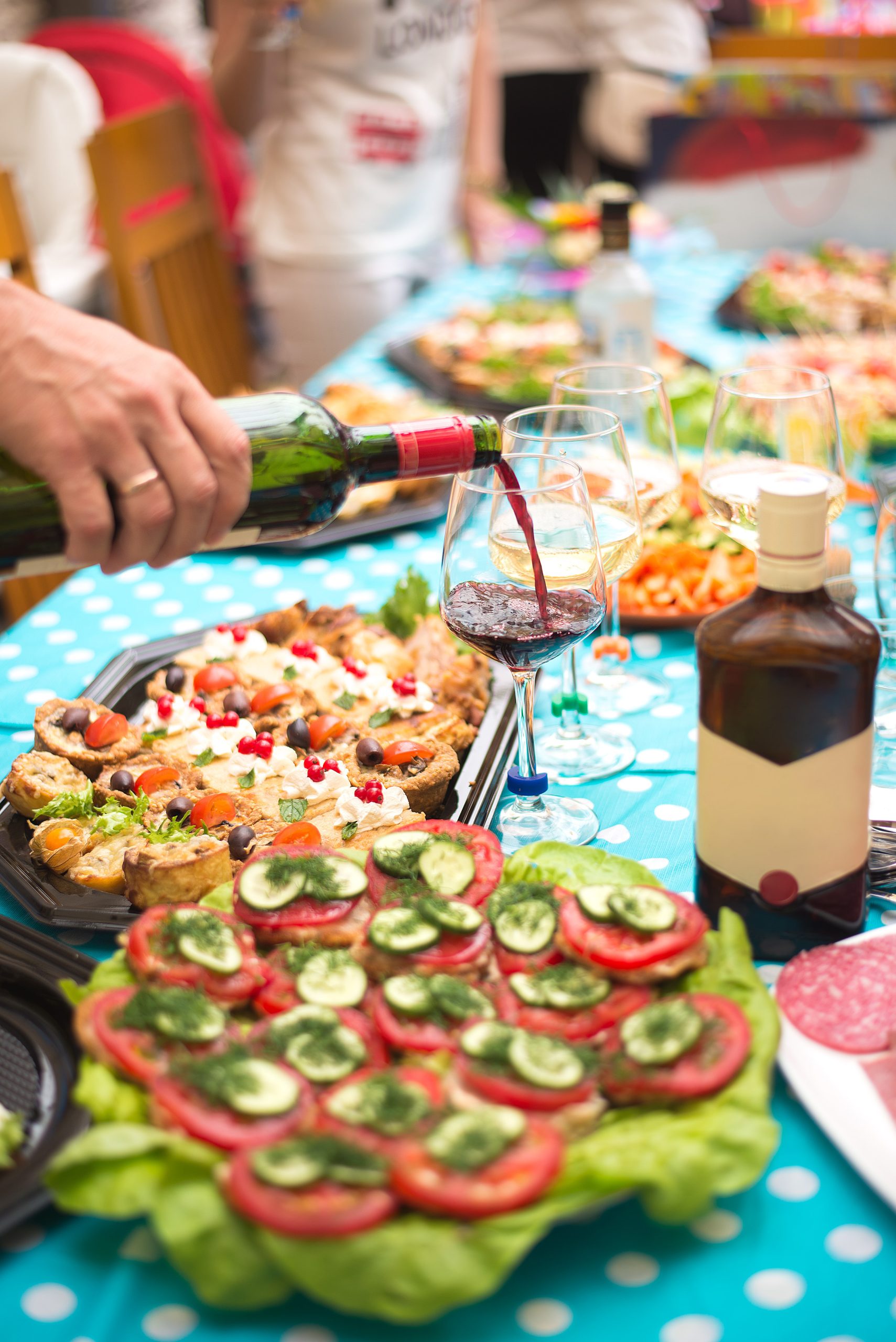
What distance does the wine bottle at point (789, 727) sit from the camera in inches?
39.4

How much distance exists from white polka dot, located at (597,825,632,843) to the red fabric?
5.21 meters

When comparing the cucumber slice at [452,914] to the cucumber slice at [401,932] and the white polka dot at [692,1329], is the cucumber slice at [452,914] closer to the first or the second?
the cucumber slice at [401,932]

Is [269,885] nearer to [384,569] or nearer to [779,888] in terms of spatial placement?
[779,888]

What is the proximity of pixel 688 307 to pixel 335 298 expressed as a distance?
125 centimetres

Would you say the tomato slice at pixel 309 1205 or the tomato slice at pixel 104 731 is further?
the tomato slice at pixel 104 731

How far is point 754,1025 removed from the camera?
3.13ft

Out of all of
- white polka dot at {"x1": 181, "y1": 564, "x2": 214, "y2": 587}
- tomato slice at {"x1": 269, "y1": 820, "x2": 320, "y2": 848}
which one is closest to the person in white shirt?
white polka dot at {"x1": 181, "y1": 564, "x2": 214, "y2": 587}

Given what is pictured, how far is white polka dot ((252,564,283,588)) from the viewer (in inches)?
84.5

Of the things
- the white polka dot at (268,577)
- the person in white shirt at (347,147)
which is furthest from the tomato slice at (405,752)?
the person in white shirt at (347,147)

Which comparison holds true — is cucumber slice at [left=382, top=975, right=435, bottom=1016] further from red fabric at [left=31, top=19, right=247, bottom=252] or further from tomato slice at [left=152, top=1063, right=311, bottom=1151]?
red fabric at [left=31, top=19, right=247, bottom=252]

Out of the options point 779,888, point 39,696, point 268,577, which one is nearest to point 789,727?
point 779,888

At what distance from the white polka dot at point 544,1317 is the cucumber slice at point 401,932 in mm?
280

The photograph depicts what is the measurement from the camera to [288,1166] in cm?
80

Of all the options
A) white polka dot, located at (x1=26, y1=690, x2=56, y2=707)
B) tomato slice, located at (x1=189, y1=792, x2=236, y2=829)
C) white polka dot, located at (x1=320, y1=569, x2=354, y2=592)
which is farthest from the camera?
white polka dot, located at (x1=320, y1=569, x2=354, y2=592)
